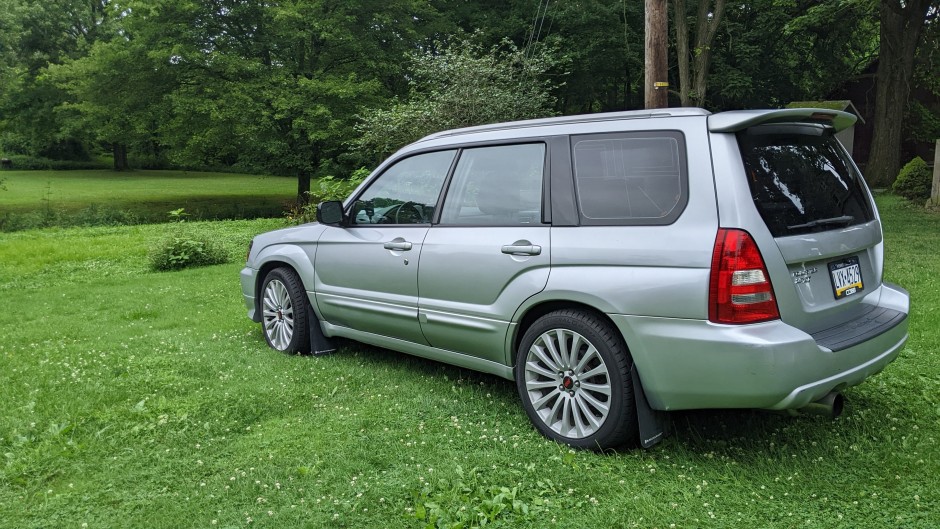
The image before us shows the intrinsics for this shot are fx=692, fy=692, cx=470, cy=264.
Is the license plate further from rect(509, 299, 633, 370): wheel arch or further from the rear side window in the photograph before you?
rect(509, 299, 633, 370): wheel arch

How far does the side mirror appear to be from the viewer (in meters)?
5.16

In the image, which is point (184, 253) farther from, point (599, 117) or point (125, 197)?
point (125, 197)

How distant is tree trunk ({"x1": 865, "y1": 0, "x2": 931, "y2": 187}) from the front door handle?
21.5 metres

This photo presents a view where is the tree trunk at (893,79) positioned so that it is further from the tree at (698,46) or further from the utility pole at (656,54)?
the utility pole at (656,54)

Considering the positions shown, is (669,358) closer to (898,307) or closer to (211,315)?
(898,307)

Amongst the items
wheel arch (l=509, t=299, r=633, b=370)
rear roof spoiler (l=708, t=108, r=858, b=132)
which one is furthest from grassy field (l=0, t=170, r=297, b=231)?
rear roof spoiler (l=708, t=108, r=858, b=132)

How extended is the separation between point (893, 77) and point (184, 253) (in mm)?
21777

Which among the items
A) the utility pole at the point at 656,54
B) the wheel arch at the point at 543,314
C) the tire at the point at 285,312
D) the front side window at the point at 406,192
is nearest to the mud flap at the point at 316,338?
the tire at the point at 285,312

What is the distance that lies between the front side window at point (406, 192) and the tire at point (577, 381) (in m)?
1.30

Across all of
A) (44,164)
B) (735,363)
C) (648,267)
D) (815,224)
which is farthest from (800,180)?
(44,164)

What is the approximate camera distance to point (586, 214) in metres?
3.77

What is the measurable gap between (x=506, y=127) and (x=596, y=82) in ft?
96.5

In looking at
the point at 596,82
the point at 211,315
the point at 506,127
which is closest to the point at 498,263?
the point at 506,127

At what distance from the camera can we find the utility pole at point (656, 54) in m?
7.17
